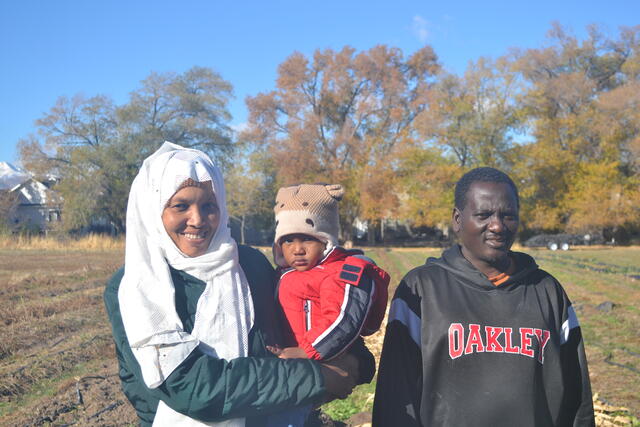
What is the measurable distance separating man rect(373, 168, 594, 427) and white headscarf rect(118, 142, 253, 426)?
676 mm

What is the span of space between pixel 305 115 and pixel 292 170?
479cm

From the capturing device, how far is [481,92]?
1563 inches

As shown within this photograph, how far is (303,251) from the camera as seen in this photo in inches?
101

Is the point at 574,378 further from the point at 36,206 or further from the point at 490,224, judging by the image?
the point at 36,206

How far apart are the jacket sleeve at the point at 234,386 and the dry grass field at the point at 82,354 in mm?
3184

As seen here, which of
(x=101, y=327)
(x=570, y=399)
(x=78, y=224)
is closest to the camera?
(x=570, y=399)

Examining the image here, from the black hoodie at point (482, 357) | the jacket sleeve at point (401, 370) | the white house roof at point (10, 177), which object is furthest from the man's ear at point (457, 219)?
the white house roof at point (10, 177)

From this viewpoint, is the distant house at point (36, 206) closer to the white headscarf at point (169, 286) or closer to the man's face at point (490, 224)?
the white headscarf at point (169, 286)

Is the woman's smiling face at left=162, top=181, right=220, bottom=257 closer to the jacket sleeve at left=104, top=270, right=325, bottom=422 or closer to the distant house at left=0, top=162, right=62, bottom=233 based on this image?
the jacket sleeve at left=104, top=270, right=325, bottom=422

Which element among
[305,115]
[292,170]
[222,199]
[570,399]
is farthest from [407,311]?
[305,115]

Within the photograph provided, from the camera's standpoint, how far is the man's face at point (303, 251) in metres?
2.55

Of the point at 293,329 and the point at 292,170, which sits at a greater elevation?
the point at 292,170

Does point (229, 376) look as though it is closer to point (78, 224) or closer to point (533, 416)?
point (533, 416)

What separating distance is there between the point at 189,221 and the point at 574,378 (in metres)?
1.74
